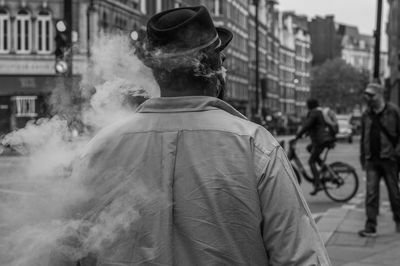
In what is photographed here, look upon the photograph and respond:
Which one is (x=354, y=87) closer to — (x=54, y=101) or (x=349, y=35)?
(x=349, y=35)

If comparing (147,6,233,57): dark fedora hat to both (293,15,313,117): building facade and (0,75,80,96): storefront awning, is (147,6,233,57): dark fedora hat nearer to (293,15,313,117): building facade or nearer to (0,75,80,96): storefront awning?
(0,75,80,96): storefront awning

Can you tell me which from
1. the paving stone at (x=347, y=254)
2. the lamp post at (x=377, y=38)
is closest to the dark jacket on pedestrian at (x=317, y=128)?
the lamp post at (x=377, y=38)

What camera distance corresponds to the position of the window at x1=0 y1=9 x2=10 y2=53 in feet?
121

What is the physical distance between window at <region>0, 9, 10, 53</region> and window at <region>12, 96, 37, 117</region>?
286 cm

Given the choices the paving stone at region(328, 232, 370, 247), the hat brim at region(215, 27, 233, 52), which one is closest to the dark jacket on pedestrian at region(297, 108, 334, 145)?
the paving stone at region(328, 232, 370, 247)

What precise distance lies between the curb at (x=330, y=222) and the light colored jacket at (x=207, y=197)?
524 centimetres

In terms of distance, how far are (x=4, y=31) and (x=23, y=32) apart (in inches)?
41.1

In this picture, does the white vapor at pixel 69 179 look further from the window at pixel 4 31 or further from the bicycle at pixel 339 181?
the window at pixel 4 31

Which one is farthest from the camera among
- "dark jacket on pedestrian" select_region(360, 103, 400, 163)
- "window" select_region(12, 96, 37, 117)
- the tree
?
the tree

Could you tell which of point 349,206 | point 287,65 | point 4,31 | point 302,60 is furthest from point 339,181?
point 302,60

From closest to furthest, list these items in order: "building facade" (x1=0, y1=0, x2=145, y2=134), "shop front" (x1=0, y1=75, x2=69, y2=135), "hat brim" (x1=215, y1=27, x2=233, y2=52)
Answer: "hat brim" (x1=215, y1=27, x2=233, y2=52) < "shop front" (x1=0, y1=75, x2=69, y2=135) < "building facade" (x1=0, y1=0, x2=145, y2=134)

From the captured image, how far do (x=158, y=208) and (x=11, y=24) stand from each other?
37.6 metres

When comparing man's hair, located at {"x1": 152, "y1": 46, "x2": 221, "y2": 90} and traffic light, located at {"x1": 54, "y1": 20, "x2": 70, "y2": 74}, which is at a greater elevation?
traffic light, located at {"x1": 54, "y1": 20, "x2": 70, "y2": 74}

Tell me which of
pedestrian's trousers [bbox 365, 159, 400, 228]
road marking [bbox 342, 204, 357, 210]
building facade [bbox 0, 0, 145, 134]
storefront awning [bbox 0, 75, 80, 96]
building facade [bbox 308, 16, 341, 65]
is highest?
building facade [bbox 308, 16, 341, 65]
